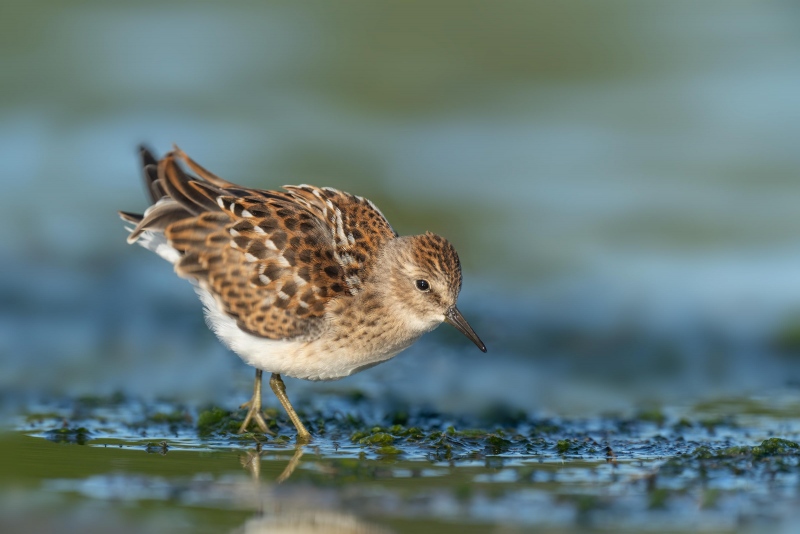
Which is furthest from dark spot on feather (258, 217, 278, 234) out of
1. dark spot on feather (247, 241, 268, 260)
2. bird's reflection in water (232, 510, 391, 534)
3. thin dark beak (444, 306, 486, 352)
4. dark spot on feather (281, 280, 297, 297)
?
bird's reflection in water (232, 510, 391, 534)

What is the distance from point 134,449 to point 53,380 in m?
2.93

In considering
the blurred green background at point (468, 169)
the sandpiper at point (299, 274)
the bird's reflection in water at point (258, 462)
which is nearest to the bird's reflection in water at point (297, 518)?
the bird's reflection in water at point (258, 462)

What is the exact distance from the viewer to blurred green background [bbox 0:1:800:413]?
11.7 metres

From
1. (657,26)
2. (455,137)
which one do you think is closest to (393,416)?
(455,137)

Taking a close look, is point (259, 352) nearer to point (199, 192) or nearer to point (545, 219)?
point (199, 192)

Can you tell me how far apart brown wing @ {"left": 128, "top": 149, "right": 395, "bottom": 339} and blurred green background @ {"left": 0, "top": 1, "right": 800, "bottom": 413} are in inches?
73.4

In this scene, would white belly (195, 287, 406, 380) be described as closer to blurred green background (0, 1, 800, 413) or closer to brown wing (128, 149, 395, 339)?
brown wing (128, 149, 395, 339)

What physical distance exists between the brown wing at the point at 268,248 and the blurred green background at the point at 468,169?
6.12ft

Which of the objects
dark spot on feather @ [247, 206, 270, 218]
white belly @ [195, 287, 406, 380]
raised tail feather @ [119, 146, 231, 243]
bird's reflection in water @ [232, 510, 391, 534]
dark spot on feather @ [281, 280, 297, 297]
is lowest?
bird's reflection in water @ [232, 510, 391, 534]

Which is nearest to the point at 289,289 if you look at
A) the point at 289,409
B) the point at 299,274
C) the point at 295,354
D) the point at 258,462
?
the point at 299,274

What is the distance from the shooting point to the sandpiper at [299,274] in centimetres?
847

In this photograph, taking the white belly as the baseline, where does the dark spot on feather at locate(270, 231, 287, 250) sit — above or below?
above

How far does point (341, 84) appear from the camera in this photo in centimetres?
1848

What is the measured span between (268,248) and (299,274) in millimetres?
304
